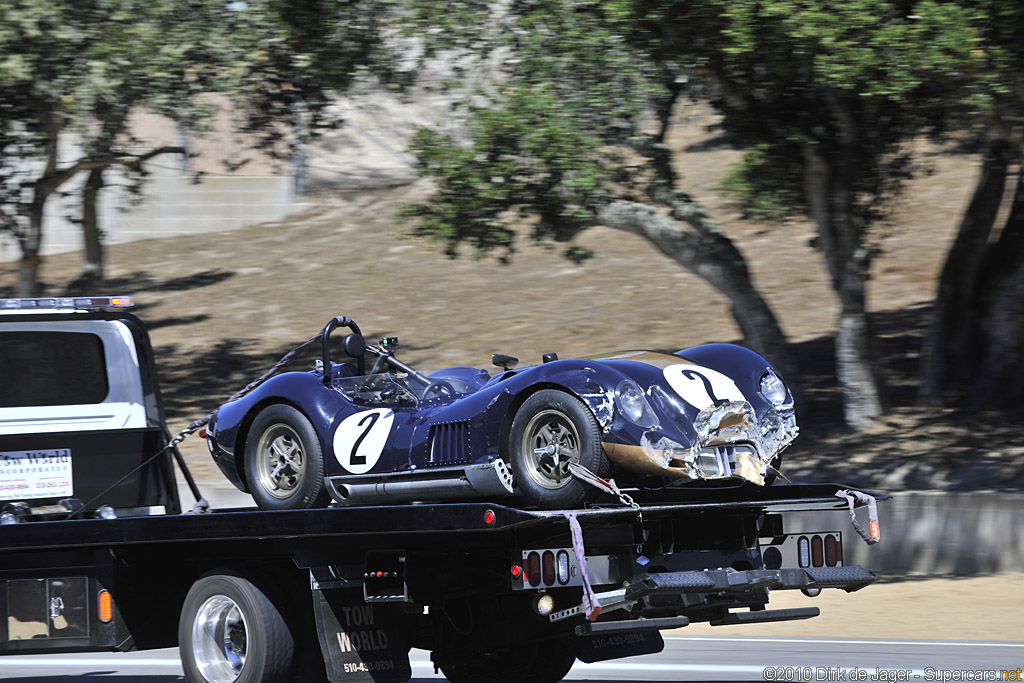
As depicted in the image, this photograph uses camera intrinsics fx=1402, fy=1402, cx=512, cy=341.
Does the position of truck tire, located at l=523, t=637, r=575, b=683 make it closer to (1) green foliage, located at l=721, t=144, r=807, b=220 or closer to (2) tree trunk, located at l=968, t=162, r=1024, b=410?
(1) green foliage, located at l=721, t=144, r=807, b=220

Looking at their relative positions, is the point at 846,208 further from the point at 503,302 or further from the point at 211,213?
the point at 211,213

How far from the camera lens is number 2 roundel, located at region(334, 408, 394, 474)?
24.6 feet

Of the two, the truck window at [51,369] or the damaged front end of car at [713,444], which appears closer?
the damaged front end of car at [713,444]

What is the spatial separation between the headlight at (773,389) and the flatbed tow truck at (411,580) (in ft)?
1.61

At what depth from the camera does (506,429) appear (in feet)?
23.0

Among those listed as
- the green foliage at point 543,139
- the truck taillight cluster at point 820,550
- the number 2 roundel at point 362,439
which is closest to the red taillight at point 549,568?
the number 2 roundel at point 362,439

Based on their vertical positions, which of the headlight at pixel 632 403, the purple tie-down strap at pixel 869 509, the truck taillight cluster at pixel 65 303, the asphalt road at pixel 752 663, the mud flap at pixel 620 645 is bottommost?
the asphalt road at pixel 752 663

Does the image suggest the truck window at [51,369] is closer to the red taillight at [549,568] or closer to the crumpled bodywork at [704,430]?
the crumpled bodywork at [704,430]

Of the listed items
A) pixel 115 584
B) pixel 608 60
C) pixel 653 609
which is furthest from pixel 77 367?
pixel 608 60

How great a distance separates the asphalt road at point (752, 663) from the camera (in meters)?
8.48

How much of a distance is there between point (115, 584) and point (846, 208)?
10151 millimetres

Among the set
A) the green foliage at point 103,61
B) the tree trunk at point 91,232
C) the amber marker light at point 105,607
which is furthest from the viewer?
the tree trunk at point 91,232

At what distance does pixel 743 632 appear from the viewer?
36.8ft

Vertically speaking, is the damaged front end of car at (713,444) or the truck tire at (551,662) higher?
the damaged front end of car at (713,444)
